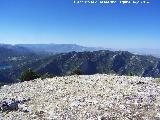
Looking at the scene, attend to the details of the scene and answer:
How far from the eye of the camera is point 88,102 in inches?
1136

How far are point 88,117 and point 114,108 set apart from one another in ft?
9.34

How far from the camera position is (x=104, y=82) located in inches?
1492

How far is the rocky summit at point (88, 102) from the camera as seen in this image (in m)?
25.6

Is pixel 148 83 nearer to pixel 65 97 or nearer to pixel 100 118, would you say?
pixel 65 97

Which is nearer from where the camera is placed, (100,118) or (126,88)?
(100,118)

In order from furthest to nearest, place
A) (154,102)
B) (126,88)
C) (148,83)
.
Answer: (148,83)
(126,88)
(154,102)

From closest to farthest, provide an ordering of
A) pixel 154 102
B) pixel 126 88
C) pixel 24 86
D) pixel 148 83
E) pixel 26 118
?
pixel 26 118 < pixel 154 102 < pixel 126 88 < pixel 148 83 < pixel 24 86

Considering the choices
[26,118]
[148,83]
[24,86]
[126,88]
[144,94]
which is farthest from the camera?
[24,86]

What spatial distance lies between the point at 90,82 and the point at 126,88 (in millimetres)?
5892

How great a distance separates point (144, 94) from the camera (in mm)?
31031

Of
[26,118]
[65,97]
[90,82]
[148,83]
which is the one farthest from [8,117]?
[148,83]

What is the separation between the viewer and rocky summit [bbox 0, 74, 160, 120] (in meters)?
25.6

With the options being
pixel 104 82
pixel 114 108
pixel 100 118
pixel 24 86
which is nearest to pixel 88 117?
pixel 100 118

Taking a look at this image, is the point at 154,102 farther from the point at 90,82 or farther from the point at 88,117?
the point at 90,82
